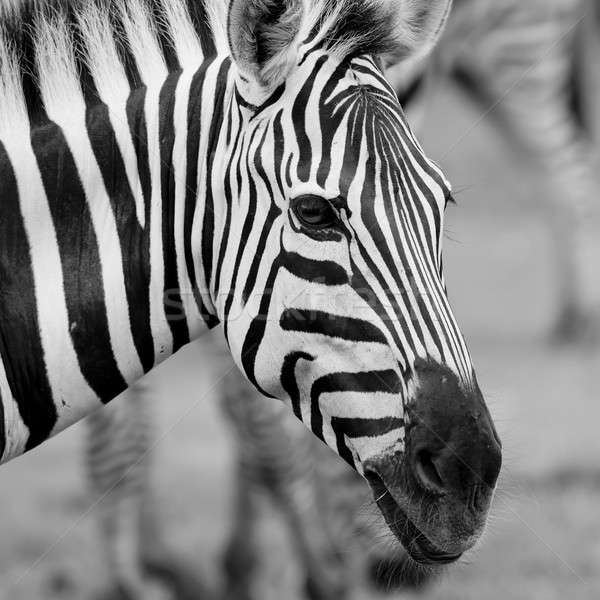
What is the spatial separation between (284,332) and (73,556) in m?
5.66

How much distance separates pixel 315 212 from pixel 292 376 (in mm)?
531

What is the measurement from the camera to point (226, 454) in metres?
11.4

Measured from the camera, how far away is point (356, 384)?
11.2 feet

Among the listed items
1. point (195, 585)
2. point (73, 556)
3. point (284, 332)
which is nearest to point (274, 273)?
point (284, 332)

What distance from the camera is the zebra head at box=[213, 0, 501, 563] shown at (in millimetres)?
3305

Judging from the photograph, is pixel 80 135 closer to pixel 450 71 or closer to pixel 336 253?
pixel 336 253

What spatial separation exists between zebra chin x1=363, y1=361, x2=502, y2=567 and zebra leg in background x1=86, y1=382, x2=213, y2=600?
418cm

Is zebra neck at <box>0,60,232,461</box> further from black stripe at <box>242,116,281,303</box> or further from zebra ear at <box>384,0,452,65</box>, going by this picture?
zebra ear at <box>384,0,452,65</box>

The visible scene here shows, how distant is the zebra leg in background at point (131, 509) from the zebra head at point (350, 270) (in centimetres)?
399

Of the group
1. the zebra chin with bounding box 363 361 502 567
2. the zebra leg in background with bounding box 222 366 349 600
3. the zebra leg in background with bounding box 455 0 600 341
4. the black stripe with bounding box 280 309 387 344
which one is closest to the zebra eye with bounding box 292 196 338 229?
the black stripe with bounding box 280 309 387 344

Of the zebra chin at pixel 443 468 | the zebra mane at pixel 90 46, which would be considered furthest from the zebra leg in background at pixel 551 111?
the zebra chin at pixel 443 468

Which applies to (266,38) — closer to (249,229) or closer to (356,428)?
(249,229)

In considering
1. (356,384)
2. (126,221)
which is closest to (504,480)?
(356,384)

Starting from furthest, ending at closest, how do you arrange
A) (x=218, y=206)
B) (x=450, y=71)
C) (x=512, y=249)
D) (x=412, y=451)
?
(x=512, y=249), (x=450, y=71), (x=218, y=206), (x=412, y=451)
